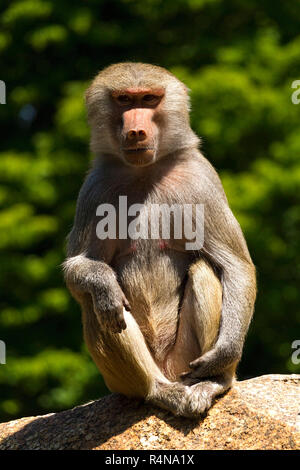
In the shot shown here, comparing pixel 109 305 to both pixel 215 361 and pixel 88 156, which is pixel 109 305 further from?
pixel 88 156

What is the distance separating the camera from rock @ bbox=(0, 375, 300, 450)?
563 centimetres

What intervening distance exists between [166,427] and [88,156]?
7.82 metres

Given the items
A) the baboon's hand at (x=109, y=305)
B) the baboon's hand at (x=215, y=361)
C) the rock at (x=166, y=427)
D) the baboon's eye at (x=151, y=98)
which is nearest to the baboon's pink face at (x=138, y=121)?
the baboon's eye at (x=151, y=98)

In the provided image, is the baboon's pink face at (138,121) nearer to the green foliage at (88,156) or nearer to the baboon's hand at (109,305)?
the baboon's hand at (109,305)

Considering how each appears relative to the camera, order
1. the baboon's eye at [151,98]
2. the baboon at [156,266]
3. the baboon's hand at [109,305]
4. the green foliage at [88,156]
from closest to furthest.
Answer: the baboon's hand at [109,305], the baboon at [156,266], the baboon's eye at [151,98], the green foliage at [88,156]

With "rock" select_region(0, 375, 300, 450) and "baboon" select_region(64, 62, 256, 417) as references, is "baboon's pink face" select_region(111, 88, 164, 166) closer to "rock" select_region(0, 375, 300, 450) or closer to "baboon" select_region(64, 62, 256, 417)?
"baboon" select_region(64, 62, 256, 417)

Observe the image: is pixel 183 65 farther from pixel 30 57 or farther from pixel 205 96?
pixel 30 57

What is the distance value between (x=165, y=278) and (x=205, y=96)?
22.5ft

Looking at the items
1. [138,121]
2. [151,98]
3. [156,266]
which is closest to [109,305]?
[156,266]

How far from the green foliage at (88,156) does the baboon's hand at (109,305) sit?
6.17 metres

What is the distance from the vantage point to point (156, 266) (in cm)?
605

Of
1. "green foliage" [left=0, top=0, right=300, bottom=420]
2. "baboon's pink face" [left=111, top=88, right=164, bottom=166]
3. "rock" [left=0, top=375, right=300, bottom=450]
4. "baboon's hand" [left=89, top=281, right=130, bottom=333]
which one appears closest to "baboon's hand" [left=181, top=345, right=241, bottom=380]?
"rock" [left=0, top=375, right=300, bottom=450]

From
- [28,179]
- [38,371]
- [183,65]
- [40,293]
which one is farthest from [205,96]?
[38,371]

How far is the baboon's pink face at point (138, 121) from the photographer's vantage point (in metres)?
5.86
